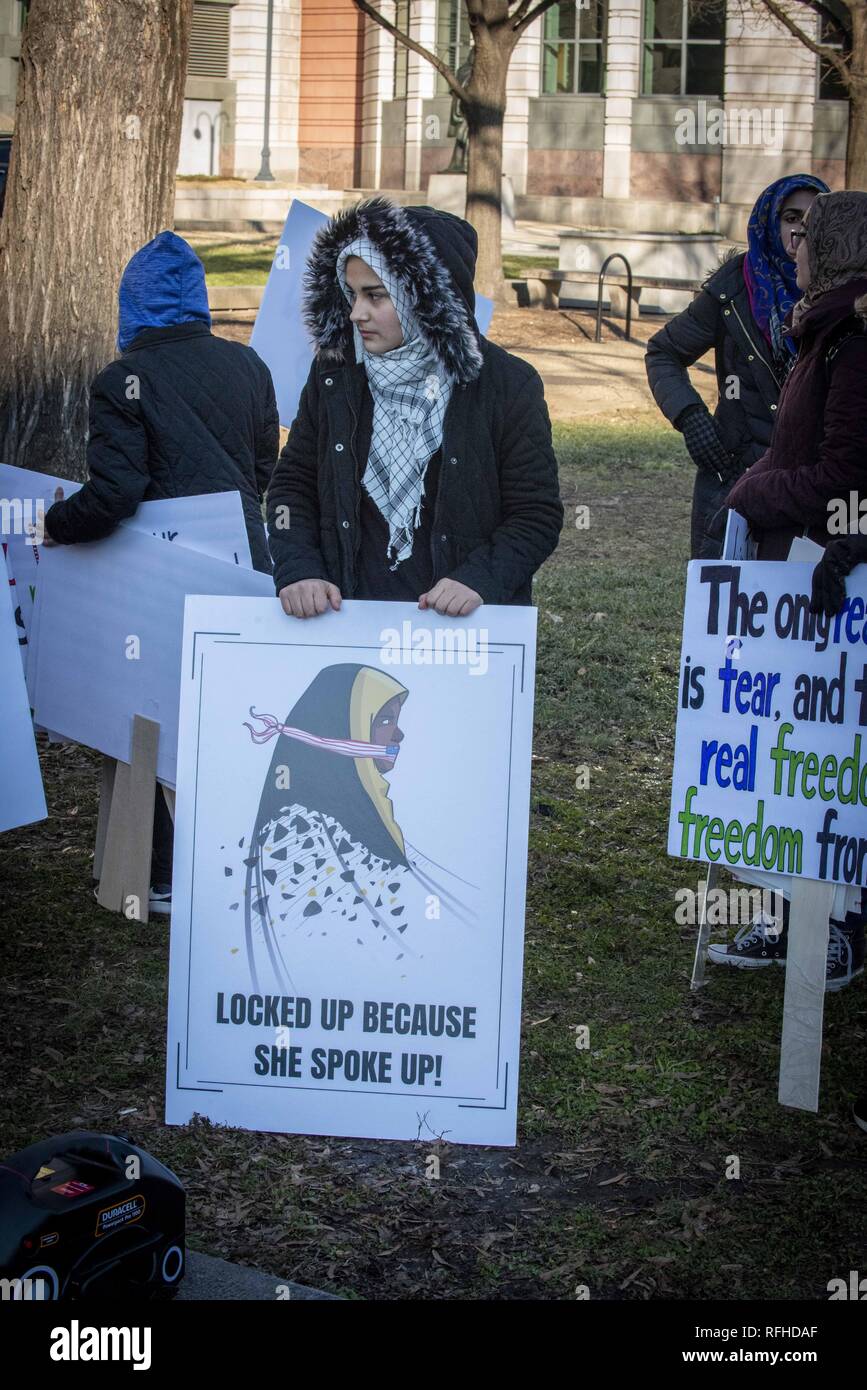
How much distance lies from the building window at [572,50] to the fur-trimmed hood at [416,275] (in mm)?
34337

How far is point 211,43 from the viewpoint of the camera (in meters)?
39.6

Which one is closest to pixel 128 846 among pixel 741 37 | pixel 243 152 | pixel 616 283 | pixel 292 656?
pixel 292 656

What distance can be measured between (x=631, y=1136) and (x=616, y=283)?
1935 centimetres

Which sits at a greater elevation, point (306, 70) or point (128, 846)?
point (306, 70)

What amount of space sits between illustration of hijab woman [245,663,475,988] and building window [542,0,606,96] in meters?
34.8

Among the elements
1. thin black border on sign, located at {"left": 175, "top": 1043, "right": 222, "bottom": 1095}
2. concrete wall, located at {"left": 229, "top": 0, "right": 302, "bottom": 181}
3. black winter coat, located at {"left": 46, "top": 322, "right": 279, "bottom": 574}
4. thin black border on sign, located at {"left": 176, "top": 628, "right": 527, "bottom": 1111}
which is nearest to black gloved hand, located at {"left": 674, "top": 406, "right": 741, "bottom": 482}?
black winter coat, located at {"left": 46, "top": 322, "right": 279, "bottom": 574}

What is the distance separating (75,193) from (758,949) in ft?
13.9

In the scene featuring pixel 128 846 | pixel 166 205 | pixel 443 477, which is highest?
pixel 166 205

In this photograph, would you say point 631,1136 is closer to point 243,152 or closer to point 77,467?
point 77,467

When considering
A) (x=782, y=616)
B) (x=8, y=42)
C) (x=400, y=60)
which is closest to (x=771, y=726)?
(x=782, y=616)

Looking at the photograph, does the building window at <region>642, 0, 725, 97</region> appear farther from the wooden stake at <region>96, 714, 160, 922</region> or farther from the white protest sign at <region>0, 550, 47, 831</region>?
the white protest sign at <region>0, 550, 47, 831</region>

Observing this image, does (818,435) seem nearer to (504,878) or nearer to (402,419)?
(402,419)

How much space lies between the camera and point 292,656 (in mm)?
3684

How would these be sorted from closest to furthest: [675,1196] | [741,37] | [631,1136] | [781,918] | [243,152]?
[675,1196]
[631,1136]
[781,918]
[741,37]
[243,152]
